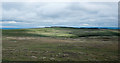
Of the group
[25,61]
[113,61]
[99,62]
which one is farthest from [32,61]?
[113,61]

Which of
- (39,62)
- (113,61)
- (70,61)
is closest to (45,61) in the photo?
(39,62)

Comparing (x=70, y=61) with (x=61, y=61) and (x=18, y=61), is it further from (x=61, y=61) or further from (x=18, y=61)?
(x=18, y=61)

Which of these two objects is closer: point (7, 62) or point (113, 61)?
point (7, 62)

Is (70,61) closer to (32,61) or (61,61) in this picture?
(61,61)

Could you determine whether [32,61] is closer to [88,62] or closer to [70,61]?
[70,61]

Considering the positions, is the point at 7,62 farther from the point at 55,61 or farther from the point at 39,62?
the point at 55,61

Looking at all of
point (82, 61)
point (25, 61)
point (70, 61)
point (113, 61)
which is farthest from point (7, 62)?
point (113, 61)

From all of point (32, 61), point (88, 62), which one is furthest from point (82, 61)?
point (32, 61)
